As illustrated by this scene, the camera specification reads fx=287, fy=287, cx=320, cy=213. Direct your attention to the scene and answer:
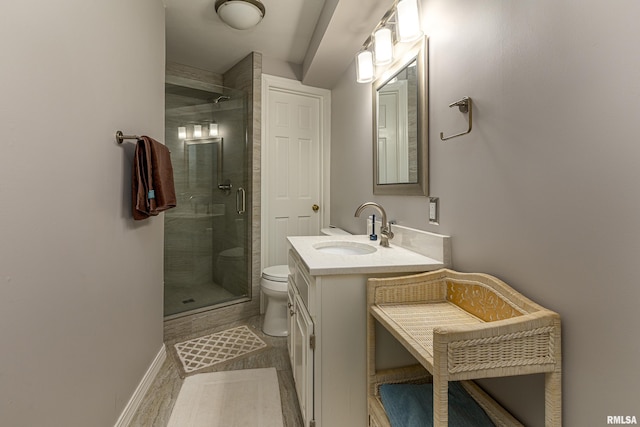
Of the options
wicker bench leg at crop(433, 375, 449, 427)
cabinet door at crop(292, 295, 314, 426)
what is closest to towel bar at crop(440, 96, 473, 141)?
wicker bench leg at crop(433, 375, 449, 427)

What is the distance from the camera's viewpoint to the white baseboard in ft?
4.33

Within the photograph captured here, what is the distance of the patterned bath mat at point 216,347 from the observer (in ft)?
6.18

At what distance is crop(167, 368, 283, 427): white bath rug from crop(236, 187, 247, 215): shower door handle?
1375mm

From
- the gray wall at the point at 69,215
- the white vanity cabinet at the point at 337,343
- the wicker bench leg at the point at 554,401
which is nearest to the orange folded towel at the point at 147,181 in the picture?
the gray wall at the point at 69,215

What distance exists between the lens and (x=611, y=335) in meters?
0.66

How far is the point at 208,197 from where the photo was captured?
279 cm

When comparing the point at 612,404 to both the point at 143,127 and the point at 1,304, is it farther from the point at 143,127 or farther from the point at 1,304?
the point at 143,127

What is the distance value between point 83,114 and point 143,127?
58 centimetres

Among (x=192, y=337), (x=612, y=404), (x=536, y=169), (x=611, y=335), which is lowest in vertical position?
(x=192, y=337)

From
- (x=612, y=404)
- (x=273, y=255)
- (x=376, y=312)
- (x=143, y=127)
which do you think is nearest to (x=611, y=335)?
(x=612, y=404)

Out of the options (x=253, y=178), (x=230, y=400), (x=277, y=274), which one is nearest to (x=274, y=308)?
(x=277, y=274)

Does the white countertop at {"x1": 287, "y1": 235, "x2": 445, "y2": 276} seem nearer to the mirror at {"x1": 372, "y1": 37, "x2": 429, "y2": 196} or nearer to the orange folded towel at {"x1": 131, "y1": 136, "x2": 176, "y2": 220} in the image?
the mirror at {"x1": 372, "y1": 37, "x2": 429, "y2": 196}

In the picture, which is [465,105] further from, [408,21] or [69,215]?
[69,215]

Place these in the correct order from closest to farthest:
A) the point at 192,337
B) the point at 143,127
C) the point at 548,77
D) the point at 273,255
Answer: the point at 548,77 < the point at 143,127 < the point at 192,337 < the point at 273,255
